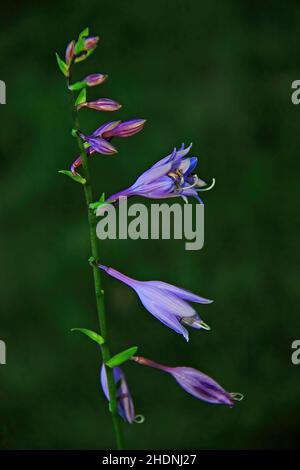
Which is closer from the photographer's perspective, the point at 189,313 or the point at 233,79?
the point at 189,313

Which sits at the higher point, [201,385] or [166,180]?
[166,180]

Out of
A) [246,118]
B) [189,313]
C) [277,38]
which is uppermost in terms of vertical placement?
[277,38]

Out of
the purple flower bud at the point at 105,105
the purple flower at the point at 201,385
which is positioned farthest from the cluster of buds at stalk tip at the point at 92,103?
the purple flower at the point at 201,385

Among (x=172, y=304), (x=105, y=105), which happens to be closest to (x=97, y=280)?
(x=172, y=304)

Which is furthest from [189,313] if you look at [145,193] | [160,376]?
[160,376]

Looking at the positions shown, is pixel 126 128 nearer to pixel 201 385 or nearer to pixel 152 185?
pixel 152 185

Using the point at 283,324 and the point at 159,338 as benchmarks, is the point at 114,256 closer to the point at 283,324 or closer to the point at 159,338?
the point at 159,338
